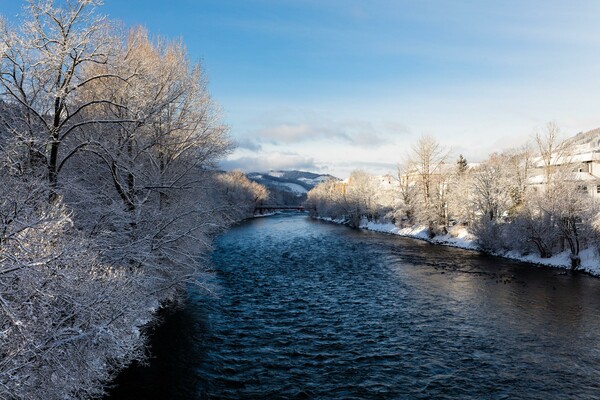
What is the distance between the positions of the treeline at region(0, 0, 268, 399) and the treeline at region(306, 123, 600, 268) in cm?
2851

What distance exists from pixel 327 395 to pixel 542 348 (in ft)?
31.0

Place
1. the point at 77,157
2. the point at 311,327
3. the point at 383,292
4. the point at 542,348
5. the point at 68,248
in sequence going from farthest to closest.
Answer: the point at 383,292, the point at 311,327, the point at 77,157, the point at 542,348, the point at 68,248

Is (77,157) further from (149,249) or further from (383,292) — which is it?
(383,292)

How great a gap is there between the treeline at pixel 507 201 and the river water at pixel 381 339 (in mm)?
5074

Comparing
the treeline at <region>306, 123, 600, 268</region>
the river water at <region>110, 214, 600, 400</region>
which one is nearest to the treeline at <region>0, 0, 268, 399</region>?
the river water at <region>110, 214, 600, 400</region>

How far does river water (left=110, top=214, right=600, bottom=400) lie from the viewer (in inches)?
492

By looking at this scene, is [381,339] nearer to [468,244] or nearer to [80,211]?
[80,211]

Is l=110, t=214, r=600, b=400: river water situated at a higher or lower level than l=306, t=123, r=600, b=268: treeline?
lower

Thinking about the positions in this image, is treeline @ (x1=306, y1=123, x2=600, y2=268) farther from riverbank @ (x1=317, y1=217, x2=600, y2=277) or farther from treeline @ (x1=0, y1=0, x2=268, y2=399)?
treeline @ (x1=0, y1=0, x2=268, y2=399)

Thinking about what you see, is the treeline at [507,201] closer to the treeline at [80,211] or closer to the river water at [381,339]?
the river water at [381,339]

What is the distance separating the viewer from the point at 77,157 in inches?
656

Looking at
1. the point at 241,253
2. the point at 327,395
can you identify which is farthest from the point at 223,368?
the point at 241,253

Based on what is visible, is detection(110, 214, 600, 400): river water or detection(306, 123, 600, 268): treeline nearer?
detection(110, 214, 600, 400): river water

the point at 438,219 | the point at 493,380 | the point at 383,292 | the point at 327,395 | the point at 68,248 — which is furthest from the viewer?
the point at 438,219
